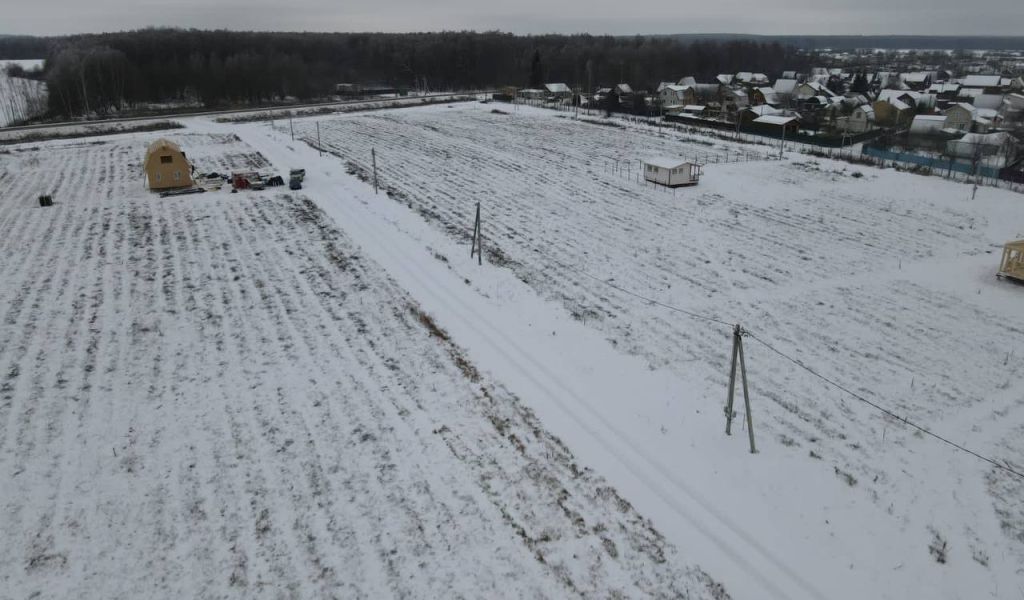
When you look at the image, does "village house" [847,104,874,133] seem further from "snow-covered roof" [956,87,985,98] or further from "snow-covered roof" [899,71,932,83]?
"snow-covered roof" [899,71,932,83]

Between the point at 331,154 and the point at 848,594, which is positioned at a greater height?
the point at 331,154

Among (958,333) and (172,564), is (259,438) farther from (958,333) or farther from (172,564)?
(958,333)

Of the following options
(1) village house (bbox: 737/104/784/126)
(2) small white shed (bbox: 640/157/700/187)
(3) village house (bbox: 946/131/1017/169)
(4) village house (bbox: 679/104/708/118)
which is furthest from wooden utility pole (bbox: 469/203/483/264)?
(4) village house (bbox: 679/104/708/118)

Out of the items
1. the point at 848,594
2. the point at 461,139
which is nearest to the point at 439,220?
the point at 848,594

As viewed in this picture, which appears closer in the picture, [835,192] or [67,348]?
[67,348]

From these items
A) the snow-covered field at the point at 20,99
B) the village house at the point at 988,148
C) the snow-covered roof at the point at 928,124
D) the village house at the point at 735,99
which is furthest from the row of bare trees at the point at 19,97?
Result: the snow-covered roof at the point at 928,124
